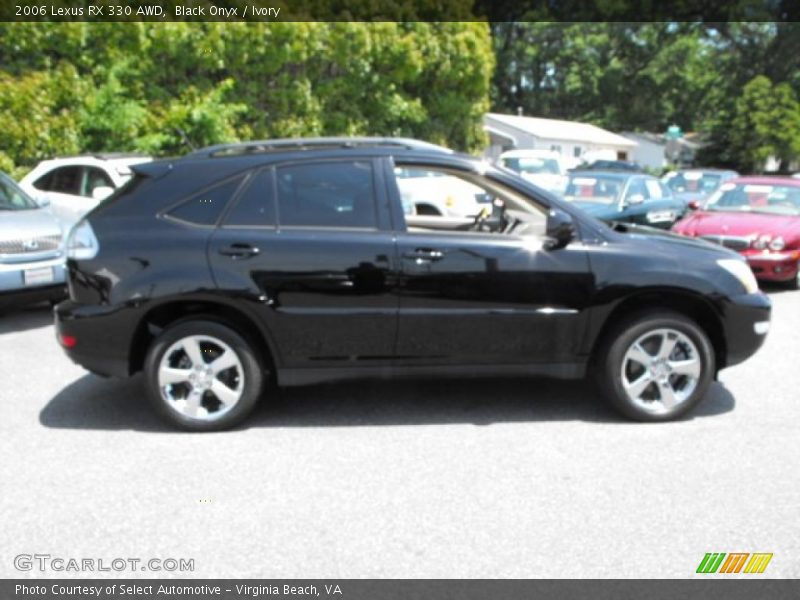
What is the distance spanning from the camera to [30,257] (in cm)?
787

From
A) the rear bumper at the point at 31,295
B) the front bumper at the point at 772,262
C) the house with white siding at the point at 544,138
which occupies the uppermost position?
the rear bumper at the point at 31,295

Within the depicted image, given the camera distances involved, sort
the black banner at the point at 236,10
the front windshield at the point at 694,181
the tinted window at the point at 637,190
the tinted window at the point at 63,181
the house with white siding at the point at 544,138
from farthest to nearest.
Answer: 1. the house with white siding at the point at 544,138
2. the front windshield at the point at 694,181
3. the black banner at the point at 236,10
4. the tinted window at the point at 637,190
5. the tinted window at the point at 63,181

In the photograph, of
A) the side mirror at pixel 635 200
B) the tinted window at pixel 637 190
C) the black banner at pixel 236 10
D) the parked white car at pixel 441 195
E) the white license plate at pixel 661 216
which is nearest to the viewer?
the parked white car at pixel 441 195

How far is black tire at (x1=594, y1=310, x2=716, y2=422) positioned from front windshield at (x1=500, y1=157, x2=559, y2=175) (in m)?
19.4

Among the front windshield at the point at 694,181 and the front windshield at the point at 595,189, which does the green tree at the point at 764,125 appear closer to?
the front windshield at the point at 694,181

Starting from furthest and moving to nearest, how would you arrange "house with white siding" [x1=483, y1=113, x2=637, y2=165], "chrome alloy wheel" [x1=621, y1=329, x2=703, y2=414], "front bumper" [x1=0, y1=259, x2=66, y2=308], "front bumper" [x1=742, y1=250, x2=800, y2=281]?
1. "house with white siding" [x1=483, y1=113, x2=637, y2=165]
2. "front bumper" [x1=742, y1=250, x2=800, y2=281]
3. "front bumper" [x1=0, y1=259, x2=66, y2=308]
4. "chrome alloy wheel" [x1=621, y1=329, x2=703, y2=414]

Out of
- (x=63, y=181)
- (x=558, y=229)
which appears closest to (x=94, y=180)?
(x=63, y=181)

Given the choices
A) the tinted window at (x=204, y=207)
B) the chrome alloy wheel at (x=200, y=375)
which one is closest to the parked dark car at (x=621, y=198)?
the tinted window at (x=204, y=207)

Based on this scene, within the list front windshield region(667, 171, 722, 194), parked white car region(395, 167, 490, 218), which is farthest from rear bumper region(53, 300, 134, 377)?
front windshield region(667, 171, 722, 194)

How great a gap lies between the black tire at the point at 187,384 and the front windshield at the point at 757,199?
27.2 ft

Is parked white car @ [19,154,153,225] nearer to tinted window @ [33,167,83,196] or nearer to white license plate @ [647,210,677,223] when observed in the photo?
tinted window @ [33,167,83,196]

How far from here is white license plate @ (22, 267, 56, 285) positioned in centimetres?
775

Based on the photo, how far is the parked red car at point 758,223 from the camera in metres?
10.1

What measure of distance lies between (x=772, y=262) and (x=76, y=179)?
29.6 feet
